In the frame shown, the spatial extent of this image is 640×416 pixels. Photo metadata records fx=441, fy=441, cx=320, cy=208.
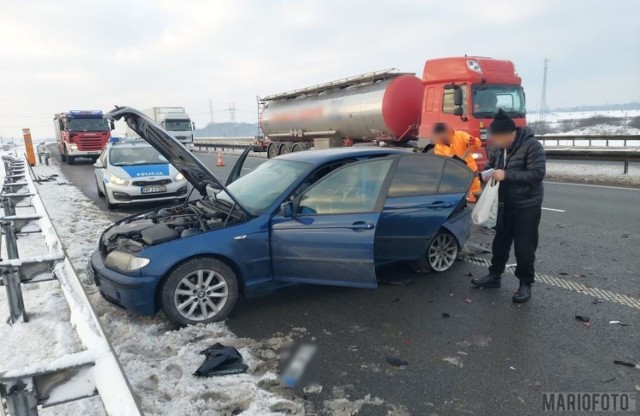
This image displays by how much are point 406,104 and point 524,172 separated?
940cm

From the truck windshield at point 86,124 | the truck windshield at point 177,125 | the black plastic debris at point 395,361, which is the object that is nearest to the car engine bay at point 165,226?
the black plastic debris at point 395,361

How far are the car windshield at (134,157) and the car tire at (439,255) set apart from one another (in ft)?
23.1

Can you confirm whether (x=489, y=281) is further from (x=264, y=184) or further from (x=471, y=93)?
(x=471, y=93)

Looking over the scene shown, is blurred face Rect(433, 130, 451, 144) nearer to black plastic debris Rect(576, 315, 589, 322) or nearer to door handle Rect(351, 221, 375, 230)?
door handle Rect(351, 221, 375, 230)

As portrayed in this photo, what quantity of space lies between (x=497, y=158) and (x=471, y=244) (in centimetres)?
216

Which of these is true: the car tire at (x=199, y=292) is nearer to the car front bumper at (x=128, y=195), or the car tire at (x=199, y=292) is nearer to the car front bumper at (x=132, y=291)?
the car front bumper at (x=132, y=291)

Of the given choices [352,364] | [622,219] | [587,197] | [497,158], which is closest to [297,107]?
[587,197]

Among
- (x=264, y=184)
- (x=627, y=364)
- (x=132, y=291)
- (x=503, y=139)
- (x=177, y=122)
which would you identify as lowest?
(x=627, y=364)

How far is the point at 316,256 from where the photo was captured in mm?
4008

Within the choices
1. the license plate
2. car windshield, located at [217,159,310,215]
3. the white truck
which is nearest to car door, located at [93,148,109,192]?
the license plate

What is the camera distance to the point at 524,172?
4.12 metres

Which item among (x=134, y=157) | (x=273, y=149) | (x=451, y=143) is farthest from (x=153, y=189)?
(x=273, y=149)

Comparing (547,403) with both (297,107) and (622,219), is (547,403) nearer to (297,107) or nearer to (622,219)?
(622,219)

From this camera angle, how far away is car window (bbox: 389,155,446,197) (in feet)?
15.2
